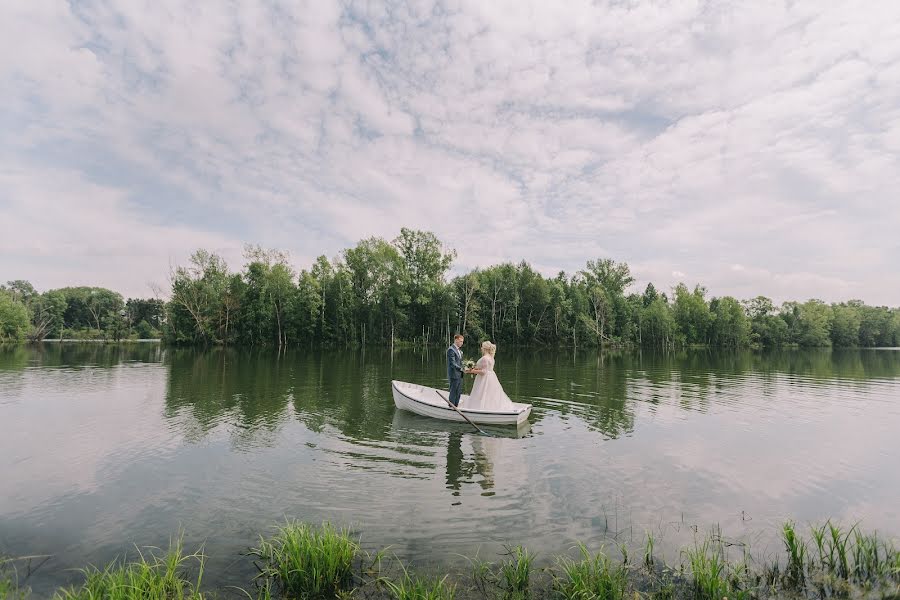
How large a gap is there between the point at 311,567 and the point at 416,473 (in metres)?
4.45

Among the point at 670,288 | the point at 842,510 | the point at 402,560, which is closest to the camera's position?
the point at 402,560

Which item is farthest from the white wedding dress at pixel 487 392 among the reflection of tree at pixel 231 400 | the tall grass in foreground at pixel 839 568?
the tall grass in foreground at pixel 839 568

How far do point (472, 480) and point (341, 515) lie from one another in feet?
9.72

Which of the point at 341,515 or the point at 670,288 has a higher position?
the point at 670,288

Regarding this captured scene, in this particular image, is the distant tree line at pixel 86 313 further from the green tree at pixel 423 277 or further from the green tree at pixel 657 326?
the green tree at pixel 657 326

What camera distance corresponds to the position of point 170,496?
836cm

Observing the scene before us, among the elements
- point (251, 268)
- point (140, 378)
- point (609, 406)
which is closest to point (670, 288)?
point (251, 268)

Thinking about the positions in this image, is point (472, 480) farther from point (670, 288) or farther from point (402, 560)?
point (670, 288)

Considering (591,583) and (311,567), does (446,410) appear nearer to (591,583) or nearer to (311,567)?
(311,567)

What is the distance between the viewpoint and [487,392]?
14.5m

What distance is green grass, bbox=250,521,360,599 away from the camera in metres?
5.23

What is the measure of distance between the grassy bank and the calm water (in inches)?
17.2

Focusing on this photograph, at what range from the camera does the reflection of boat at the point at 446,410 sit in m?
13.7

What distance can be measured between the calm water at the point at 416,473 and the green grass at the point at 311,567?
27.0 inches
